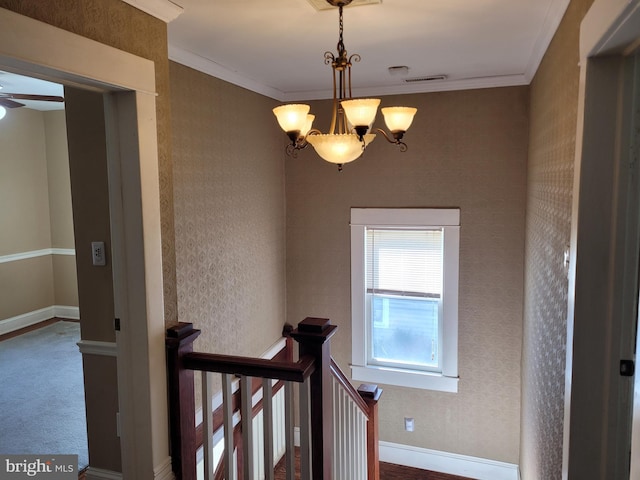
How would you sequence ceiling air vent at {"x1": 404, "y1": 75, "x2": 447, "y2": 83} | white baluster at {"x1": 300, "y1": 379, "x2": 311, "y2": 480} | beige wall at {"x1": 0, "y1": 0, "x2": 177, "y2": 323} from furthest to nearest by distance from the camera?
ceiling air vent at {"x1": 404, "y1": 75, "x2": 447, "y2": 83}, white baluster at {"x1": 300, "y1": 379, "x2": 311, "y2": 480}, beige wall at {"x1": 0, "y1": 0, "x2": 177, "y2": 323}

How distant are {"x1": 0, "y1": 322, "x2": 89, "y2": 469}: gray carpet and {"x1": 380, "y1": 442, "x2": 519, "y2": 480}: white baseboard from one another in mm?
2747

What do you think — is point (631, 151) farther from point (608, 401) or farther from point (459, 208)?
point (459, 208)

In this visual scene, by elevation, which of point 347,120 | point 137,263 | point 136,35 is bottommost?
point 137,263

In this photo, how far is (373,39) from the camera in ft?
9.00

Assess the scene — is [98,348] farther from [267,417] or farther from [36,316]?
[36,316]

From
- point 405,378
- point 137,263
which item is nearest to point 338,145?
point 137,263

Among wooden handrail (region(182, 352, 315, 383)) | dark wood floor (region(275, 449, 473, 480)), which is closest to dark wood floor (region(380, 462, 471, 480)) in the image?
dark wood floor (region(275, 449, 473, 480))

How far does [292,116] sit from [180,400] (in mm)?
1402

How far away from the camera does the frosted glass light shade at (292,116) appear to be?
6.84 ft

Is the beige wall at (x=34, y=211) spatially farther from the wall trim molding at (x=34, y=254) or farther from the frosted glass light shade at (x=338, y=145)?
the frosted glass light shade at (x=338, y=145)

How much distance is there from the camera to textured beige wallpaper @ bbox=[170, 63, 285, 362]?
3053 millimetres

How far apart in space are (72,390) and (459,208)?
3632mm

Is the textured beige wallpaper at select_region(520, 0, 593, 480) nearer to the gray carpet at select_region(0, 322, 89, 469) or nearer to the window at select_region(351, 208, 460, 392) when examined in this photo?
the window at select_region(351, 208, 460, 392)

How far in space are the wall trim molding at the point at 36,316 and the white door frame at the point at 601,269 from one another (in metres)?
5.41
